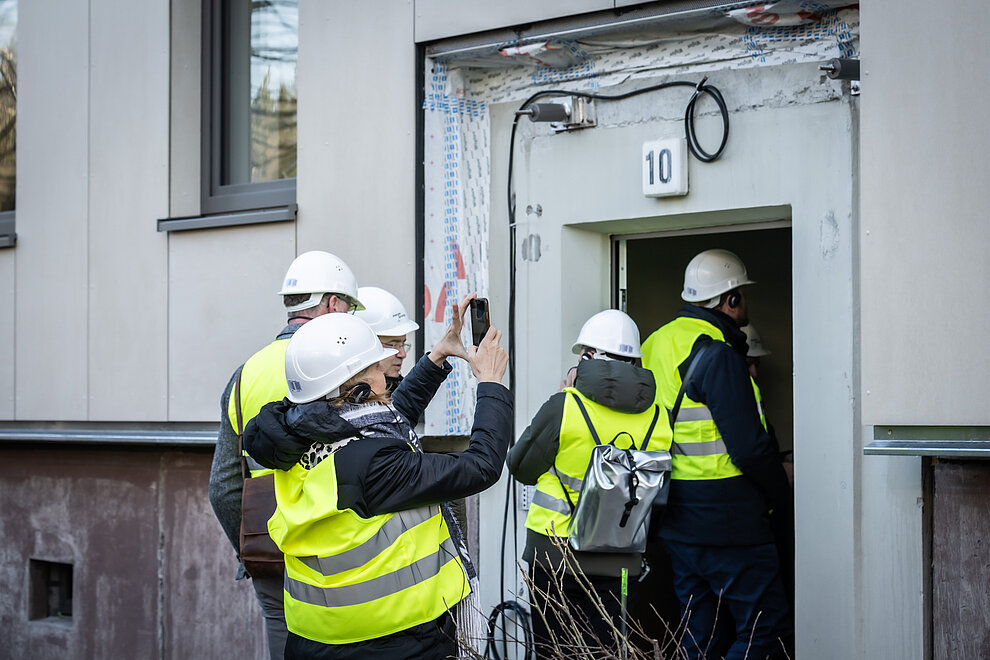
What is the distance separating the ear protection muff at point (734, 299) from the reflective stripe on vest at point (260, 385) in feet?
7.61

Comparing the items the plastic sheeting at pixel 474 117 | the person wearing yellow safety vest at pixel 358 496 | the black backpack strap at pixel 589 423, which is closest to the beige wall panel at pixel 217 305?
the plastic sheeting at pixel 474 117

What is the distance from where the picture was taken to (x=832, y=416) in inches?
194

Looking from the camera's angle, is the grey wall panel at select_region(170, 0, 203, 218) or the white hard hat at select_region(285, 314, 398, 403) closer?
the white hard hat at select_region(285, 314, 398, 403)

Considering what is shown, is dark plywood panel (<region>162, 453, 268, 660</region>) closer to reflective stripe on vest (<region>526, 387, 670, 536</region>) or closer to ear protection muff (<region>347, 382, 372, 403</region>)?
reflective stripe on vest (<region>526, 387, 670, 536</region>)

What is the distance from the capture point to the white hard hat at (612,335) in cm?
512

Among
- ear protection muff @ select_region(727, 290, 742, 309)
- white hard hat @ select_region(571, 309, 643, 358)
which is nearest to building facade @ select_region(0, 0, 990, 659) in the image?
ear protection muff @ select_region(727, 290, 742, 309)

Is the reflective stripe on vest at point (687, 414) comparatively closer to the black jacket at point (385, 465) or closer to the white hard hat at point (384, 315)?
the white hard hat at point (384, 315)

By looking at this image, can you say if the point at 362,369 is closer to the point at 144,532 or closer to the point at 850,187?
the point at 850,187

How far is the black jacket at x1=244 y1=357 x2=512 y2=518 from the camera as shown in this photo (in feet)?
10.8

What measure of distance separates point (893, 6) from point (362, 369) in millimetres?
2548

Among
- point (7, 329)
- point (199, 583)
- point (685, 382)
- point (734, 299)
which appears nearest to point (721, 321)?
point (734, 299)

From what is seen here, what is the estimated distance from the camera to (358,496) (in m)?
3.29

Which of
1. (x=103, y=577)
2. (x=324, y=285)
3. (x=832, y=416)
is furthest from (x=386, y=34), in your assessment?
(x=103, y=577)

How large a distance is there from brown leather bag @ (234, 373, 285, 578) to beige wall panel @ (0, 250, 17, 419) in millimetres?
3784
